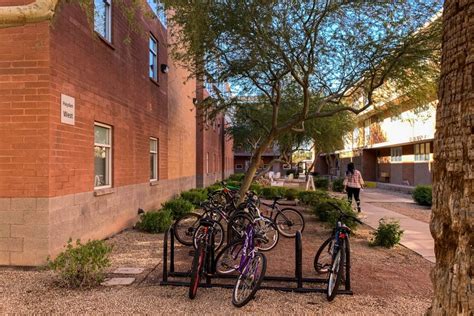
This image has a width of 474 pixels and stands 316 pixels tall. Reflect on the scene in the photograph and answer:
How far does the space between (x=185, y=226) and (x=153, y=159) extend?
5031 mm

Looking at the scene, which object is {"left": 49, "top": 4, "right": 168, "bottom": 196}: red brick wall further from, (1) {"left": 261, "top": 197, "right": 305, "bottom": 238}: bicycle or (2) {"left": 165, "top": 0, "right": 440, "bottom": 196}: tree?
(1) {"left": 261, "top": 197, "right": 305, "bottom": 238}: bicycle

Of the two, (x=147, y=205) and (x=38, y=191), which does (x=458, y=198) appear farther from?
(x=147, y=205)

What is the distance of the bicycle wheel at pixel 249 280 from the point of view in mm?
4426

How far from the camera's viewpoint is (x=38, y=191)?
19.4ft

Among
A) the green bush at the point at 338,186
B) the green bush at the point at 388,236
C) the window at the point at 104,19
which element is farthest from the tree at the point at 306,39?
the green bush at the point at 338,186

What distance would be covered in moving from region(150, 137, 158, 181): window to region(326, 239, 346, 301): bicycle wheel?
868 cm

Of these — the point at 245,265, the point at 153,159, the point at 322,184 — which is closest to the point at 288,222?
the point at 245,265

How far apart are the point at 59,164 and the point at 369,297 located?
5115mm

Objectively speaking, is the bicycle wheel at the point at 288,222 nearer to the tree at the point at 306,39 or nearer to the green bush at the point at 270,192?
the tree at the point at 306,39

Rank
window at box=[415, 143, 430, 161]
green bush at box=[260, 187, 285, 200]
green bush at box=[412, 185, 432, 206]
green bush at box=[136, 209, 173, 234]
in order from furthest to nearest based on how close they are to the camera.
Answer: window at box=[415, 143, 430, 161] → green bush at box=[260, 187, 285, 200] → green bush at box=[412, 185, 432, 206] → green bush at box=[136, 209, 173, 234]

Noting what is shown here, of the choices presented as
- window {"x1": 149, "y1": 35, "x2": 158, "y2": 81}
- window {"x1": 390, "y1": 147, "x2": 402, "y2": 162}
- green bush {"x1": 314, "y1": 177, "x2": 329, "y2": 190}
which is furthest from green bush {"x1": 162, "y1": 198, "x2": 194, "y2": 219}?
window {"x1": 390, "y1": 147, "x2": 402, "y2": 162}

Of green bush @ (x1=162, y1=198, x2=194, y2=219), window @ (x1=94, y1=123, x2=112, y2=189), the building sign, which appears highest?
the building sign

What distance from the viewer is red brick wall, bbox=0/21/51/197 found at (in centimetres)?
595

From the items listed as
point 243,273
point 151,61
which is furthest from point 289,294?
point 151,61
